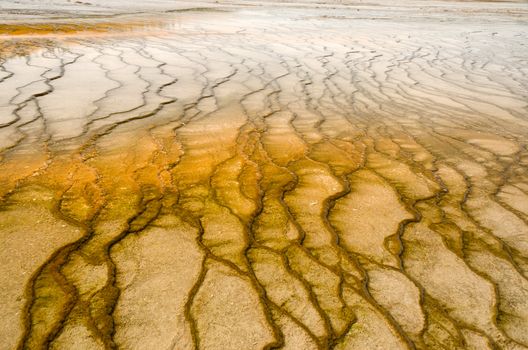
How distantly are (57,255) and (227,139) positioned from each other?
149 cm

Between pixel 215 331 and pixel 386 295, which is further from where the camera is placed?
pixel 386 295

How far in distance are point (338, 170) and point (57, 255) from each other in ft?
5.39

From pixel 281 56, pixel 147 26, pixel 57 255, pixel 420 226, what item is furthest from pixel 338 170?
pixel 147 26

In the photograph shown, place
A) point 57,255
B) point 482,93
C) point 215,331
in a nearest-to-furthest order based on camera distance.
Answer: point 215,331 < point 57,255 < point 482,93

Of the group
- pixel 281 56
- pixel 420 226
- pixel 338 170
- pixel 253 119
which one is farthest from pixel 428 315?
pixel 281 56

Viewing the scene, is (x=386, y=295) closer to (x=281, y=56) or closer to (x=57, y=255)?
(x=57, y=255)

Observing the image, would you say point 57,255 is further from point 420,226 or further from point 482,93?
point 482,93

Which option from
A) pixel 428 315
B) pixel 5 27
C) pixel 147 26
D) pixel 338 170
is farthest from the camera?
pixel 147 26

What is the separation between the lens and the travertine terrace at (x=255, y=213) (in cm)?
127

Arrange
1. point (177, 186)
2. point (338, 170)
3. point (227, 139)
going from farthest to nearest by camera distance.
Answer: point (227, 139)
point (338, 170)
point (177, 186)

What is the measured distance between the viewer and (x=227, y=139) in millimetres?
2723

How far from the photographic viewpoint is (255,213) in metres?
1.87

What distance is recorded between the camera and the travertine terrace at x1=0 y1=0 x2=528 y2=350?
127 centimetres

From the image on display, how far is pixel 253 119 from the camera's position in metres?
3.18
